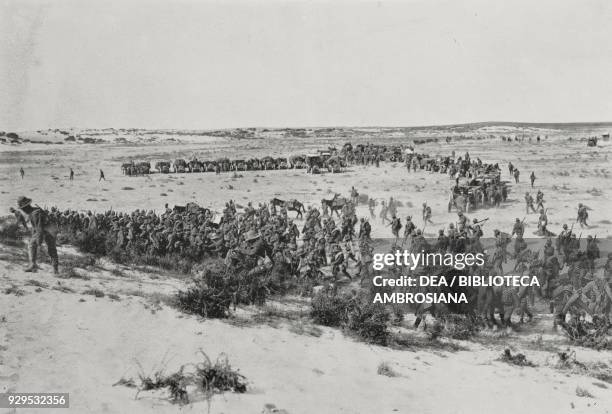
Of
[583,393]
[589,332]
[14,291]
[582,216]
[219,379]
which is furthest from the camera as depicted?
[582,216]

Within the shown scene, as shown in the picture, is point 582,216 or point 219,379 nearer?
point 219,379

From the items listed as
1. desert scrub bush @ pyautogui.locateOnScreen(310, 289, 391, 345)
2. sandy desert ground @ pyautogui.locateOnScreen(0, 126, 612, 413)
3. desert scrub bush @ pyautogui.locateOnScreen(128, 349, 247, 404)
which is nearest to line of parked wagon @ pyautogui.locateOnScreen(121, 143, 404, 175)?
sandy desert ground @ pyautogui.locateOnScreen(0, 126, 612, 413)

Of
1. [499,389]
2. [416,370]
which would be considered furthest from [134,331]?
[499,389]

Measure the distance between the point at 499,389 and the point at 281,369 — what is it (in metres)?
3.67

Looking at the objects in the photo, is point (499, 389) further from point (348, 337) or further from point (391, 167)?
point (391, 167)

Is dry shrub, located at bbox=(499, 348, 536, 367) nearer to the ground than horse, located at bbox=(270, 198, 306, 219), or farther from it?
nearer to the ground

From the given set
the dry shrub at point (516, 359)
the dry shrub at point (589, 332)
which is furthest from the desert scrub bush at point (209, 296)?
the dry shrub at point (589, 332)

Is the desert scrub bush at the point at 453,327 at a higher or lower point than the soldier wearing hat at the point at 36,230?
lower

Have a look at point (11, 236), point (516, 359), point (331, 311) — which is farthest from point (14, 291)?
point (516, 359)

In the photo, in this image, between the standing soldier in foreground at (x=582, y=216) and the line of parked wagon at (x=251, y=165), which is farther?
the line of parked wagon at (x=251, y=165)

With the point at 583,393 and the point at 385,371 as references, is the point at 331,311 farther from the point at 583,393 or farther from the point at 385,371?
the point at 583,393

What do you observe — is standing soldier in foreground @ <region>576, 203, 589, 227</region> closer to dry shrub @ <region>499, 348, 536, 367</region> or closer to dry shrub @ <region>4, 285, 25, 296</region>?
dry shrub @ <region>499, 348, 536, 367</region>

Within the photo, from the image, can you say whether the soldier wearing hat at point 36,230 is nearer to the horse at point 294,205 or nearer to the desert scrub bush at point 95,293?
the desert scrub bush at point 95,293

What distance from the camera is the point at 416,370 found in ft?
29.8
